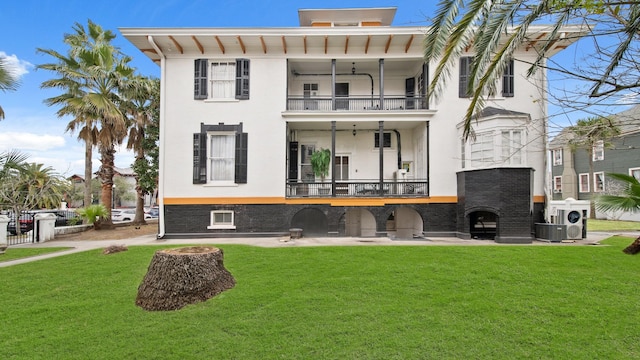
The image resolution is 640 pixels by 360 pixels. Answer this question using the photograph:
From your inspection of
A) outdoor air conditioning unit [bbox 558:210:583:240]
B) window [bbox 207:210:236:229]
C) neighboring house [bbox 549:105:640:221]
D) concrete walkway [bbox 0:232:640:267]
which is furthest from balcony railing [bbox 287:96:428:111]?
neighboring house [bbox 549:105:640:221]

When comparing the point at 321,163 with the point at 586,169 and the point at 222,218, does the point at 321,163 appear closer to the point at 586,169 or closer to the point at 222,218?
the point at 222,218

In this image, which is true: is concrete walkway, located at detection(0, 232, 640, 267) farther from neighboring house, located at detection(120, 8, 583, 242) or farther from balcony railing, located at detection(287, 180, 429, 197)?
balcony railing, located at detection(287, 180, 429, 197)

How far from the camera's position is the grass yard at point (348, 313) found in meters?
3.97

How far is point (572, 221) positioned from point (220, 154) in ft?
48.7

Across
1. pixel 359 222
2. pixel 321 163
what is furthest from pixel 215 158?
pixel 359 222

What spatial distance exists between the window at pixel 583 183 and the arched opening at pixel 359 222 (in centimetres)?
2637

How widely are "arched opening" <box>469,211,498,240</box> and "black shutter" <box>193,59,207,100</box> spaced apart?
12.8 metres

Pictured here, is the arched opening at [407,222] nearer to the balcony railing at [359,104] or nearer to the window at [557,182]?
the balcony railing at [359,104]

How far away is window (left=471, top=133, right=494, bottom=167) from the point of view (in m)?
12.6

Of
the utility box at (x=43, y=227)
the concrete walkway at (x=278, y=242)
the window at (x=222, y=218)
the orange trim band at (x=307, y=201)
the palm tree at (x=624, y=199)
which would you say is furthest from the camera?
the window at (x=222, y=218)

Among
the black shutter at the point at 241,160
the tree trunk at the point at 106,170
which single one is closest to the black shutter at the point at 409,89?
the black shutter at the point at 241,160

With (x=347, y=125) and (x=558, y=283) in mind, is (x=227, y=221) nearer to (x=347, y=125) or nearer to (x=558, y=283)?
(x=347, y=125)

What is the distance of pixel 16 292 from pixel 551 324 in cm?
943

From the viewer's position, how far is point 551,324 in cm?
455
